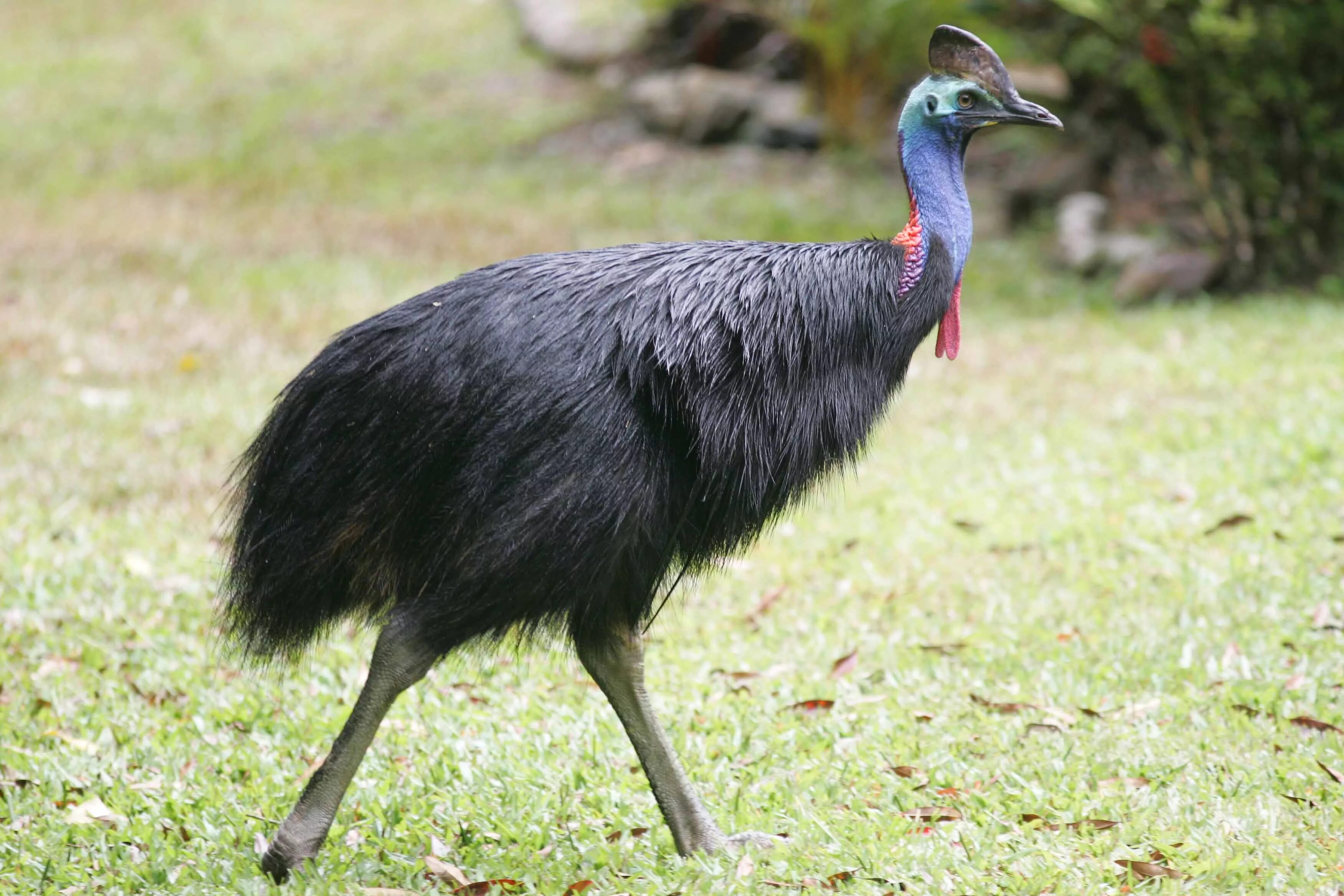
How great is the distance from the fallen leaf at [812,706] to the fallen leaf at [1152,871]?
1244 mm

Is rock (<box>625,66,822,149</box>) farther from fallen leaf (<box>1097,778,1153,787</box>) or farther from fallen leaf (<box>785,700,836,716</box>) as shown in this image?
fallen leaf (<box>1097,778,1153,787</box>)

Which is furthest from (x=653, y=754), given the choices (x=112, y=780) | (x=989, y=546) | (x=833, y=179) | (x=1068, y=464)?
(x=833, y=179)

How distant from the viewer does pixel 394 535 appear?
131 inches

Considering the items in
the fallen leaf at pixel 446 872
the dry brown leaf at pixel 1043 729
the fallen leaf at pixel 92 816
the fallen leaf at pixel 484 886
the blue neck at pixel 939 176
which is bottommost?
the dry brown leaf at pixel 1043 729

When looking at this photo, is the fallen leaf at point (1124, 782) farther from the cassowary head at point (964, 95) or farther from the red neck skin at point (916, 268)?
the cassowary head at point (964, 95)

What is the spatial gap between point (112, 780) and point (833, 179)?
10437 millimetres

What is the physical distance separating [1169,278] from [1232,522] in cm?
433

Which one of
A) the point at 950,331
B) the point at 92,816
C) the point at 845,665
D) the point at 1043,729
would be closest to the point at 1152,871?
the point at 1043,729

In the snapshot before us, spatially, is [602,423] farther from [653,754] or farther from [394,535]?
[653,754]

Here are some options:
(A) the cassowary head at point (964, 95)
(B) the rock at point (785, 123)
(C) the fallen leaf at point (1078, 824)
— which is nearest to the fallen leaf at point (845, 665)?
(C) the fallen leaf at point (1078, 824)

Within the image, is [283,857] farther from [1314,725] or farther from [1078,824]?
[1314,725]

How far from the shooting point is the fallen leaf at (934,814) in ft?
12.2

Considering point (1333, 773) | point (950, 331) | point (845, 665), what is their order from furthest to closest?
point (845, 665)
point (1333, 773)
point (950, 331)

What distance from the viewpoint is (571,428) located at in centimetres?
314
